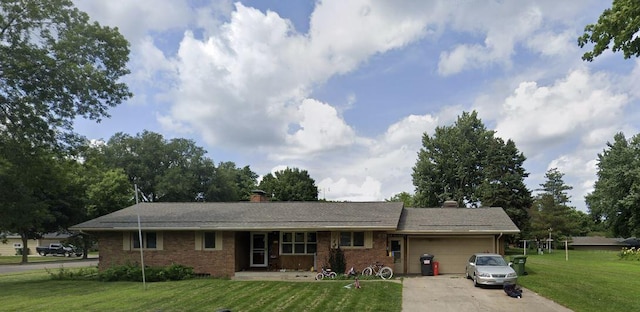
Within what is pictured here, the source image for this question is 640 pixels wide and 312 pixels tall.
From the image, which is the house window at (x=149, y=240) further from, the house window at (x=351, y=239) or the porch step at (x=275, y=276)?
the house window at (x=351, y=239)

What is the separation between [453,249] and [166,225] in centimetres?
1396

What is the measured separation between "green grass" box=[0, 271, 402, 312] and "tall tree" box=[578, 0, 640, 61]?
8.23m

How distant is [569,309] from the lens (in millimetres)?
13117

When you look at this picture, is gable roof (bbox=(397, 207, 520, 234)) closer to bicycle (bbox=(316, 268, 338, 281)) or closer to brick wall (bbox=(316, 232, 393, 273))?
brick wall (bbox=(316, 232, 393, 273))

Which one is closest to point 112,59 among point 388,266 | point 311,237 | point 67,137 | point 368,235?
point 67,137

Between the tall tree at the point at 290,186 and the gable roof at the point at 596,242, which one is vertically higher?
the tall tree at the point at 290,186

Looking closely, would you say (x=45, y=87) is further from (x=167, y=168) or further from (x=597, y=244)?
(x=597, y=244)

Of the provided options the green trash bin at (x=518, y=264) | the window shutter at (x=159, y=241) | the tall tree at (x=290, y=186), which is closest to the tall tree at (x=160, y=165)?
the tall tree at (x=290, y=186)

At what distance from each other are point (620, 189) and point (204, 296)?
47.0m

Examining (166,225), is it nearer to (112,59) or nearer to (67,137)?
(67,137)

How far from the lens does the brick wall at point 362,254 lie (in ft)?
72.4

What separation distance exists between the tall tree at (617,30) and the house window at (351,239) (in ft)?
49.7

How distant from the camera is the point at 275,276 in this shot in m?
21.6

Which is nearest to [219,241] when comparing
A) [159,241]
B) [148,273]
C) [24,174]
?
[159,241]
